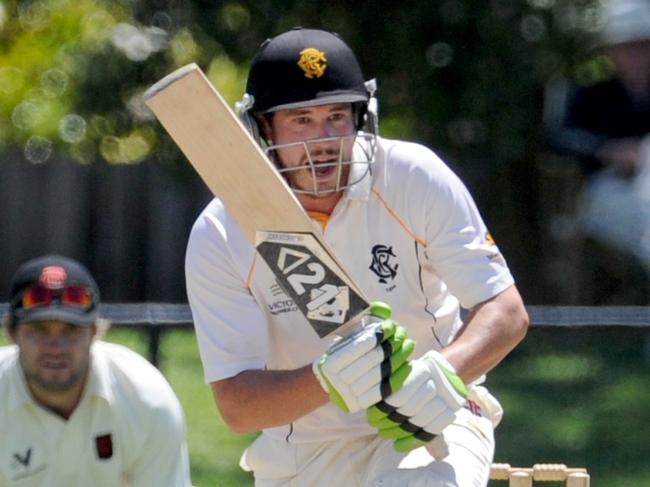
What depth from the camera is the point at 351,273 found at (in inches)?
170

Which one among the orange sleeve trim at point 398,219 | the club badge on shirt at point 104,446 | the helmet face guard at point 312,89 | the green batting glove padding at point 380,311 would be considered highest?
the helmet face guard at point 312,89

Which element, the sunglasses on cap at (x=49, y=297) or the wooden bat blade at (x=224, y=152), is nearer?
the wooden bat blade at (x=224, y=152)

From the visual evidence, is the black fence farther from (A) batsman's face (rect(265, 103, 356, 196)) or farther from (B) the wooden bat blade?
(B) the wooden bat blade

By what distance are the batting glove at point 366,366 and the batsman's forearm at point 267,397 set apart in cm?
17

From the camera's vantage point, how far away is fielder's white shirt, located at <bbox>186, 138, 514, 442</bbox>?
4.31 metres

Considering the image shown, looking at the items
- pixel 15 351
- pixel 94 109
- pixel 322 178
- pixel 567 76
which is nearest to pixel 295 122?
pixel 322 178

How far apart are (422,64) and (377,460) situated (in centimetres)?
441

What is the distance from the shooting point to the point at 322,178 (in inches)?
168

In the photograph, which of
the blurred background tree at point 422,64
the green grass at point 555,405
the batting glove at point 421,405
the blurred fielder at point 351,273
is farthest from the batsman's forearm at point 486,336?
the blurred background tree at point 422,64

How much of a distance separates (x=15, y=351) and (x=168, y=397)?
423mm

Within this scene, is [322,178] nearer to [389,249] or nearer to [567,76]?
[389,249]

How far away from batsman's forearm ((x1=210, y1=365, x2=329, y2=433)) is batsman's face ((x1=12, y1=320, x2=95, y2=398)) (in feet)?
1.08

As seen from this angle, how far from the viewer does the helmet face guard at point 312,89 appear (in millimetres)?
4266

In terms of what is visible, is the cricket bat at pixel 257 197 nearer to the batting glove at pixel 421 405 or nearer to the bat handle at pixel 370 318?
the bat handle at pixel 370 318
